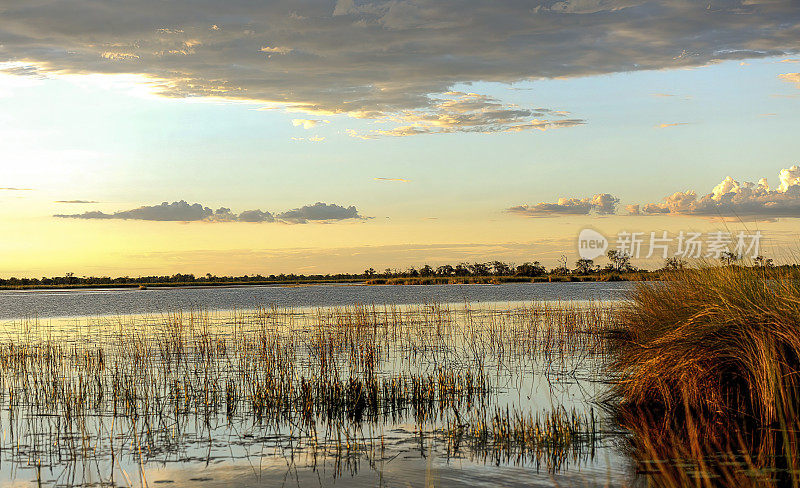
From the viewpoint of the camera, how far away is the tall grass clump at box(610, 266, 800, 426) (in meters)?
10.4

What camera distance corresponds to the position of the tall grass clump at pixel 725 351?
10.4 metres

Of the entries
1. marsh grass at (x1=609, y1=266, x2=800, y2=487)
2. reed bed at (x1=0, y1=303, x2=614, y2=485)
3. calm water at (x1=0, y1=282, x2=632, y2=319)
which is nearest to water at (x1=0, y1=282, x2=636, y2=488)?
reed bed at (x1=0, y1=303, x2=614, y2=485)

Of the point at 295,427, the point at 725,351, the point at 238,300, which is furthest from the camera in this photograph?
the point at 238,300

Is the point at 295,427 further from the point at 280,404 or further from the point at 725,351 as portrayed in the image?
the point at 725,351

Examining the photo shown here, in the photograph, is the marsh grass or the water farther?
the marsh grass

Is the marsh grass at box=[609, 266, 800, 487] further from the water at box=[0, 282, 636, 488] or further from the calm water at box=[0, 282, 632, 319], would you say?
the calm water at box=[0, 282, 632, 319]

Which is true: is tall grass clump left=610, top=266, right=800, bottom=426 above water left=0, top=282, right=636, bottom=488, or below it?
above

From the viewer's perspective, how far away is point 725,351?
11.0m

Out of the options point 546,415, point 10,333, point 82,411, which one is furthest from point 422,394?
point 10,333

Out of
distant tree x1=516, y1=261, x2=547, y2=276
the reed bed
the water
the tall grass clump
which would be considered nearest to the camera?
the water

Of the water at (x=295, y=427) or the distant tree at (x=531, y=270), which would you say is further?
the distant tree at (x=531, y=270)

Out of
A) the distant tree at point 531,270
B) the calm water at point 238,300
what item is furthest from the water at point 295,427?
the distant tree at point 531,270

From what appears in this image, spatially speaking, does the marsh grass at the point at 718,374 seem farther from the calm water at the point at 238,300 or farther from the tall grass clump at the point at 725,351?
the calm water at the point at 238,300

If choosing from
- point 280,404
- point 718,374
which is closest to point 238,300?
point 280,404
